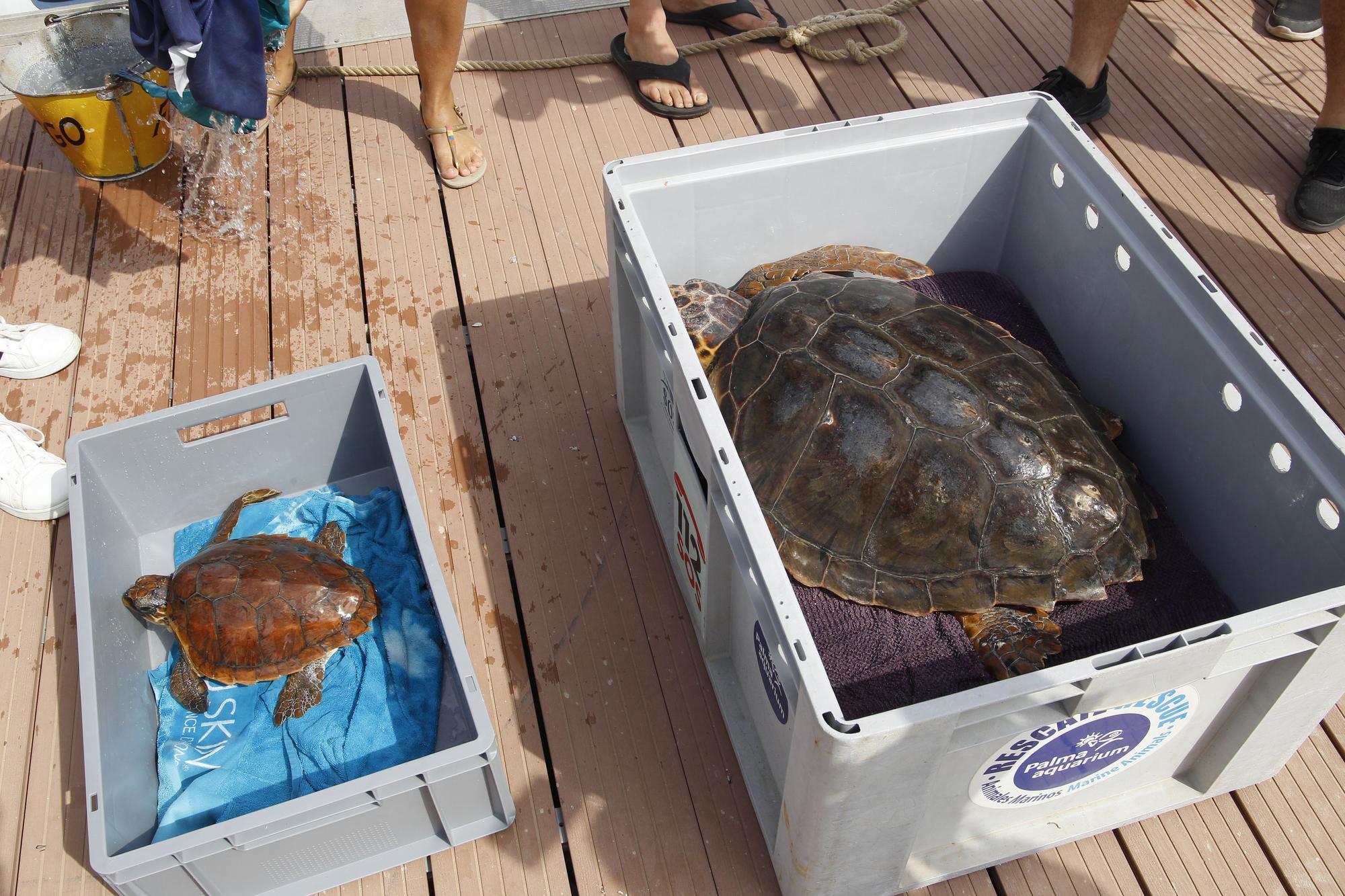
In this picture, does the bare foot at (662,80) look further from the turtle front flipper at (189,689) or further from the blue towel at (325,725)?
the turtle front flipper at (189,689)

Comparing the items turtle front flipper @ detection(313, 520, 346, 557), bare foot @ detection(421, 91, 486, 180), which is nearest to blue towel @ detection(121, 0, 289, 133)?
bare foot @ detection(421, 91, 486, 180)

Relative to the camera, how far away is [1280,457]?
4.59 ft

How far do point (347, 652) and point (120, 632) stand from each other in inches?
15.2

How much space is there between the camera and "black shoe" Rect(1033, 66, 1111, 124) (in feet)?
8.66

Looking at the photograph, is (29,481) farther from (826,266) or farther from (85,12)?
(826,266)

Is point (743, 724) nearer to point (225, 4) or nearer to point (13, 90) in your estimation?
point (225, 4)

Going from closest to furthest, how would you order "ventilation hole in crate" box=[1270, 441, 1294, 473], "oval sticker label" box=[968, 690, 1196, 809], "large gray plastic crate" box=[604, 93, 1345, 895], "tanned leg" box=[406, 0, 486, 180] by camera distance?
"large gray plastic crate" box=[604, 93, 1345, 895] < "oval sticker label" box=[968, 690, 1196, 809] < "ventilation hole in crate" box=[1270, 441, 1294, 473] < "tanned leg" box=[406, 0, 486, 180]

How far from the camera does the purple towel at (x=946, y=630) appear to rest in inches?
61.3

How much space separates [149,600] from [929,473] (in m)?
1.40

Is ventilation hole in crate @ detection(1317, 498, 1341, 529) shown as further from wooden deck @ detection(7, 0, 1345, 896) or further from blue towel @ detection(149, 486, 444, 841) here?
blue towel @ detection(149, 486, 444, 841)

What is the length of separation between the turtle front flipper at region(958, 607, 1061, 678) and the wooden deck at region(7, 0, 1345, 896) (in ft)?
1.00

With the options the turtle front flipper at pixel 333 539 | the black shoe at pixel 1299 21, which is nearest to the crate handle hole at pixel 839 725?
the turtle front flipper at pixel 333 539

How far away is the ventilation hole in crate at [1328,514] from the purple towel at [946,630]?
0.32m

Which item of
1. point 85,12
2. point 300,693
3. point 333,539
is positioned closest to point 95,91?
point 85,12
